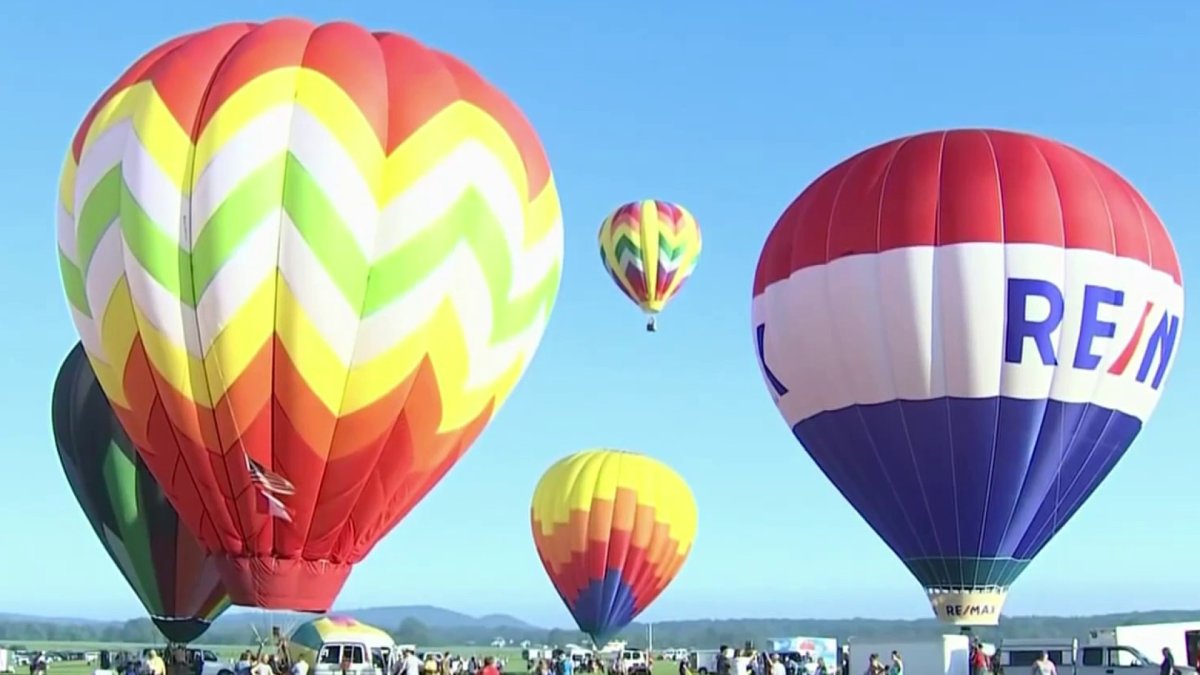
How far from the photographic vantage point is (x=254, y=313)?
1451 cm

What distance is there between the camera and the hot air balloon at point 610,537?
102 feet

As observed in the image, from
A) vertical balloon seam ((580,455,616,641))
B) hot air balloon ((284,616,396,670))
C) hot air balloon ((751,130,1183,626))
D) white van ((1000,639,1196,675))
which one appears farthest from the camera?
vertical balloon seam ((580,455,616,641))

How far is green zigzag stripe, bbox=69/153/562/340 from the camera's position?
14.5 m

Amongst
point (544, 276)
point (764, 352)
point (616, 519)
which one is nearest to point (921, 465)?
point (764, 352)

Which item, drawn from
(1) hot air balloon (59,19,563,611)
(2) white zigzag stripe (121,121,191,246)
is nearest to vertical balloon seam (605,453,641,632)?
(1) hot air balloon (59,19,563,611)

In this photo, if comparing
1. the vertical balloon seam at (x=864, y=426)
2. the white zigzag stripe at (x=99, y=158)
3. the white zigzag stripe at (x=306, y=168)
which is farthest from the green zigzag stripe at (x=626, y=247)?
the white zigzag stripe at (x=99, y=158)

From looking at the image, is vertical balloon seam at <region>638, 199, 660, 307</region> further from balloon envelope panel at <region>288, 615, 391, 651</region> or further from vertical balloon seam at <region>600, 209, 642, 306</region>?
balloon envelope panel at <region>288, 615, 391, 651</region>

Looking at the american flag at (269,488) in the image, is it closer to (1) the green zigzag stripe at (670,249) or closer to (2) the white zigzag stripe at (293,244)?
(2) the white zigzag stripe at (293,244)

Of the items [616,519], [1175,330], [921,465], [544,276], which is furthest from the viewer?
[616,519]

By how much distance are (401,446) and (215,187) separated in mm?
3010

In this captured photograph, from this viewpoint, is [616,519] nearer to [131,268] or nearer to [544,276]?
[544,276]

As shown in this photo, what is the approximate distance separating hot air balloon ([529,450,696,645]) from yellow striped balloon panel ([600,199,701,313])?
12.0 ft

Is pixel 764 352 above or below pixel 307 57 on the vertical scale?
below

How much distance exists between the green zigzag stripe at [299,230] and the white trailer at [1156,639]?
1014 centimetres
